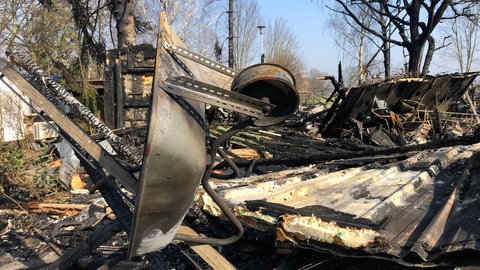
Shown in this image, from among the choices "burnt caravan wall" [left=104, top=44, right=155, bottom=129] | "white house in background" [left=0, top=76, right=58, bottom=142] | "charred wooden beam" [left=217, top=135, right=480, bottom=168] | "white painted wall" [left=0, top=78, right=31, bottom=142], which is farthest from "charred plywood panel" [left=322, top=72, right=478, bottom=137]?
"white painted wall" [left=0, top=78, right=31, bottom=142]

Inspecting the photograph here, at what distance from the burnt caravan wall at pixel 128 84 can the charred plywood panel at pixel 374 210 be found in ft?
19.8

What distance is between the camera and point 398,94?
10531mm

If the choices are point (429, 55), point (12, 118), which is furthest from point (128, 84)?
point (429, 55)

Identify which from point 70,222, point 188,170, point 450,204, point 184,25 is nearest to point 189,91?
point 188,170

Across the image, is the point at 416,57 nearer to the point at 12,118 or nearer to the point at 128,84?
the point at 128,84

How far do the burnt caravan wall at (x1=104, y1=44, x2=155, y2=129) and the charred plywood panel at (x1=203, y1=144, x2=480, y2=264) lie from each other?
19.8 feet

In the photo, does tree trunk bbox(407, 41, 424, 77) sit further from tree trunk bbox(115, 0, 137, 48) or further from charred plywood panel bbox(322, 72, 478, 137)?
tree trunk bbox(115, 0, 137, 48)

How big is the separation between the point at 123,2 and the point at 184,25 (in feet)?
62.7

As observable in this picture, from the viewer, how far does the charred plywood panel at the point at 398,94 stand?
403 inches

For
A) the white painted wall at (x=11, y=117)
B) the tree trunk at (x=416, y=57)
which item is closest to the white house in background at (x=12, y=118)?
the white painted wall at (x=11, y=117)

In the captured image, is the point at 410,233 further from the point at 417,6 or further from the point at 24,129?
the point at 417,6

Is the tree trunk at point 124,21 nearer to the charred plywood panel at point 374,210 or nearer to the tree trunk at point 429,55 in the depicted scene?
the charred plywood panel at point 374,210

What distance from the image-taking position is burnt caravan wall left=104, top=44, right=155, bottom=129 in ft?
29.7

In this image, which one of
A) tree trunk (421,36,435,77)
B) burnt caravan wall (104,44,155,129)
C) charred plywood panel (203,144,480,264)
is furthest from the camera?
tree trunk (421,36,435,77)
